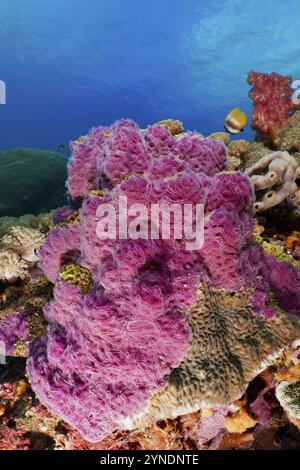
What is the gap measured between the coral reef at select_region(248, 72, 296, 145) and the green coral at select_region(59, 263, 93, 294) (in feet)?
17.0

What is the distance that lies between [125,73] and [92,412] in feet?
231

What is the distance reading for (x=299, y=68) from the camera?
137ft

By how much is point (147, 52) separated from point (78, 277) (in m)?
63.8

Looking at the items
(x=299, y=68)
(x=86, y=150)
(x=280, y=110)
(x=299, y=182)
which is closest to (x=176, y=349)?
(x=86, y=150)

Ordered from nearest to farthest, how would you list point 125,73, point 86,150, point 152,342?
point 152,342 < point 86,150 < point 125,73

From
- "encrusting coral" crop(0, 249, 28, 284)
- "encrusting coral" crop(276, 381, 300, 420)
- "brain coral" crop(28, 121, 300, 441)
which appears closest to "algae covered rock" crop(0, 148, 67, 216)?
"encrusting coral" crop(0, 249, 28, 284)

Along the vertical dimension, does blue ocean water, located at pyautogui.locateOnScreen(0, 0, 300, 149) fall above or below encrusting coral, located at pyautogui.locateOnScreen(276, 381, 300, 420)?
above

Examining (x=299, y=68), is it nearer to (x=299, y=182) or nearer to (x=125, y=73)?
(x=125, y=73)

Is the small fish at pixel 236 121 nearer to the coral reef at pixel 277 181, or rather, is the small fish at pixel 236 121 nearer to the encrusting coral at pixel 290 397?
the coral reef at pixel 277 181

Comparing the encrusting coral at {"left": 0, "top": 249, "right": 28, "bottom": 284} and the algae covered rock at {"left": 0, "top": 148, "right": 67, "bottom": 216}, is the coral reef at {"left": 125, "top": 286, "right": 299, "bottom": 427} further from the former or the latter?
the algae covered rock at {"left": 0, "top": 148, "right": 67, "bottom": 216}

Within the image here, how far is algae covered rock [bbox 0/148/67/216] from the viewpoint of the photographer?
846cm

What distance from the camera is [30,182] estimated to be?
30.0 ft

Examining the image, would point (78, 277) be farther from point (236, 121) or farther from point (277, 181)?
point (236, 121)
